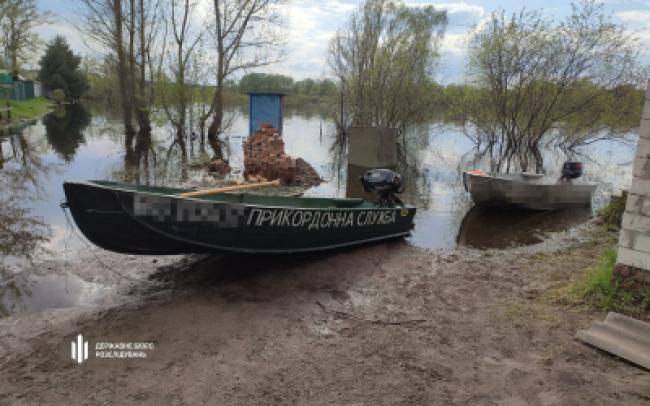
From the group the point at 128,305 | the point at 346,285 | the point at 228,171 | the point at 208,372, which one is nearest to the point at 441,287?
the point at 346,285

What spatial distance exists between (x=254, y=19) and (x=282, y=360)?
81.8 feet

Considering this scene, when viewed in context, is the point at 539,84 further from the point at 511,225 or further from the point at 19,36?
the point at 19,36

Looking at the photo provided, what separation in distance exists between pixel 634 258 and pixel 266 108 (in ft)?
51.9

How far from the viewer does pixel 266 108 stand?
18.6 metres

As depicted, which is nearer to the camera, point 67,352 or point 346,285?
point 67,352

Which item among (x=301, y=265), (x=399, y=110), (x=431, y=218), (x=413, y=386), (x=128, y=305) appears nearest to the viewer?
(x=413, y=386)

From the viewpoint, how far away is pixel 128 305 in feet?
16.9

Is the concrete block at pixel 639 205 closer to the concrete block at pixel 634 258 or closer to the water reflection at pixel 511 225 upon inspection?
the concrete block at pixel 634 258

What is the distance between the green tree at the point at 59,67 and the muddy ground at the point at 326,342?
184 feet

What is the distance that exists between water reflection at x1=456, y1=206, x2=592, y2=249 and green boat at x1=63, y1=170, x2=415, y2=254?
3395 millimetres

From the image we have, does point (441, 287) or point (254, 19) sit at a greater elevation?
point (254, 19)

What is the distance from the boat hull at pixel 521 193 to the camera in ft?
35.1

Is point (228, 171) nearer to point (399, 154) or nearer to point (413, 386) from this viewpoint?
point (399, 154)

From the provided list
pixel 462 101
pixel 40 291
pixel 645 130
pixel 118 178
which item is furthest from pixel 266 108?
pixel 645 130
